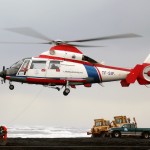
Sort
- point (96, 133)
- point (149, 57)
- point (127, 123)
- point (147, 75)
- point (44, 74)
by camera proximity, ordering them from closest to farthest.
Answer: point (44, 74) → point (147, 75) → point (149, 57) → point (127, 123) → point (96, 133)

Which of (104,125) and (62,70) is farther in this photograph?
(104,125)

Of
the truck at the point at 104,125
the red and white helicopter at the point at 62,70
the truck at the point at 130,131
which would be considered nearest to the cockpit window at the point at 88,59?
the red and white helicopter at the point at 62,70

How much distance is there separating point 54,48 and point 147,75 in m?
9.30

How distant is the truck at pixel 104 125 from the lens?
59.8 m

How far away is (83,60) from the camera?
43.0 meters

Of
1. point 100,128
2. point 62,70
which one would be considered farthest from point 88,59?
point 100,128

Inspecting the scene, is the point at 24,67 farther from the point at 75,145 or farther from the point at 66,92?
the point at 75,145

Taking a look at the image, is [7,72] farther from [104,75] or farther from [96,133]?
[96,133]

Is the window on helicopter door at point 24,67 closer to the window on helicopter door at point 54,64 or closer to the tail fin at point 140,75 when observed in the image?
the window on helicopter door at point 54,64

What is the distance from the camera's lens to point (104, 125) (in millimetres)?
61156

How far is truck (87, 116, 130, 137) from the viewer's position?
5978cm

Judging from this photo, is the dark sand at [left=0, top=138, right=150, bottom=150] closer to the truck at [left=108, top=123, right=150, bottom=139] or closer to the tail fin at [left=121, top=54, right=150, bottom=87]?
the tail fin at [left=121, top=54, right=150, bottom=87]

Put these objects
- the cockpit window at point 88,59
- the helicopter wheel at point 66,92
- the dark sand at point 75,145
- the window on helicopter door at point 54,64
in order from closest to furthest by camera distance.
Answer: the dark sand at point 75,145, the helicopter wheel at point 66,92, the window on helicopter door at point 54,64, the cockpit window at point 88,59

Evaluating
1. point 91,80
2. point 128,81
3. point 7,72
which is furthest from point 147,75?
point 7,72
